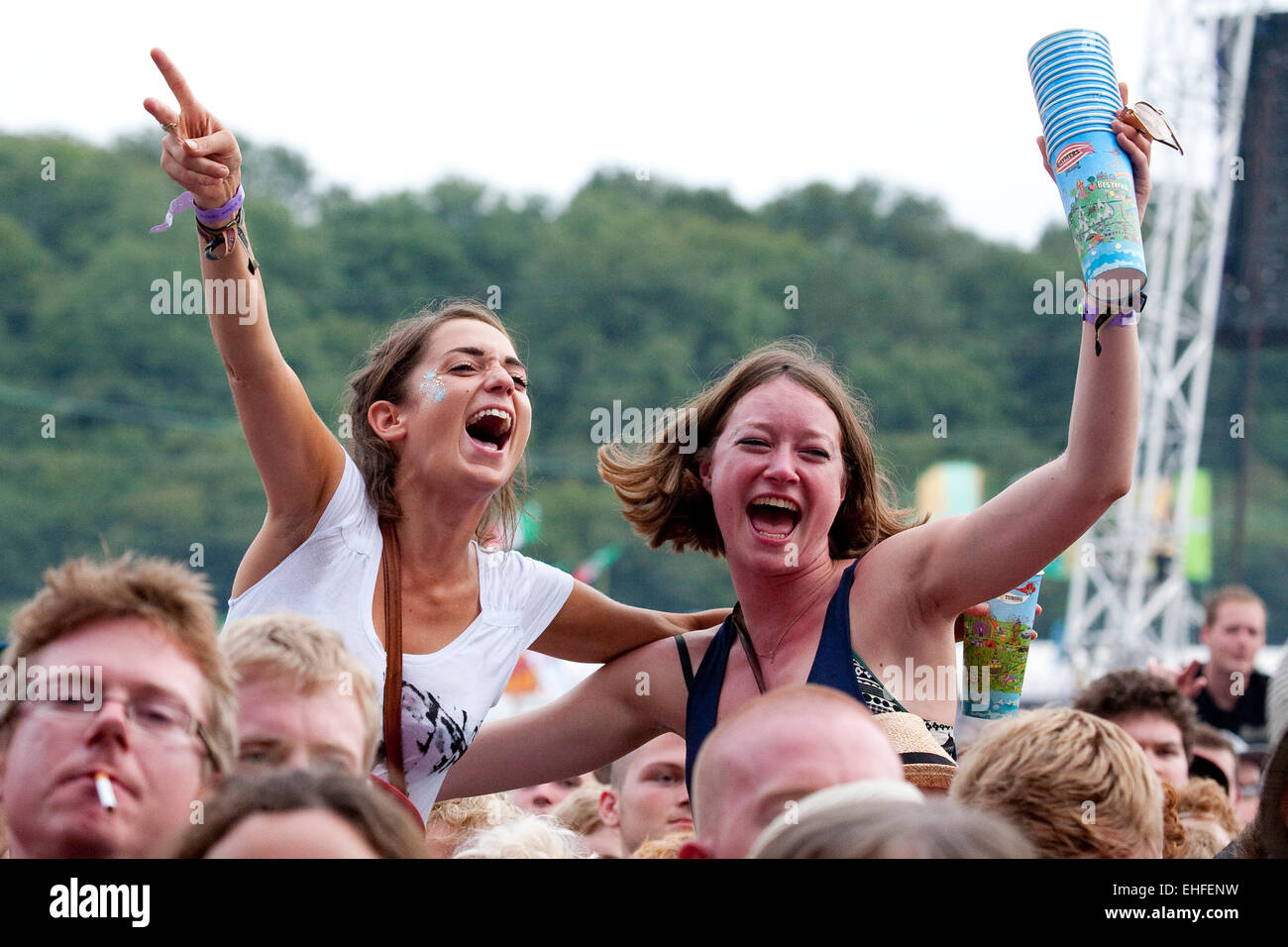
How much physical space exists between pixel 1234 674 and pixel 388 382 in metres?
3.94

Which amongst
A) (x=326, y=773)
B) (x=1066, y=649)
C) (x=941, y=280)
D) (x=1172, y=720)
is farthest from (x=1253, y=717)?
(x=941, y=280)

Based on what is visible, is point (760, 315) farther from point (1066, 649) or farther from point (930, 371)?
point (1066, 649)

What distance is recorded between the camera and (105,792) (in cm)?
151

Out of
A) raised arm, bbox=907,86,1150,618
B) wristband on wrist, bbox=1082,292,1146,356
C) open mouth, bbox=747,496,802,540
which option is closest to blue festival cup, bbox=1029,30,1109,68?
raised arm, bbox=907,86,1150,618

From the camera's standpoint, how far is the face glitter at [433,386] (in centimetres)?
291

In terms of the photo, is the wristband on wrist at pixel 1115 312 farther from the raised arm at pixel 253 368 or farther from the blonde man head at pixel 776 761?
the raised arm at pixel 253 368

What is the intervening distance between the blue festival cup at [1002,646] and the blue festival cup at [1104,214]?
862 mm

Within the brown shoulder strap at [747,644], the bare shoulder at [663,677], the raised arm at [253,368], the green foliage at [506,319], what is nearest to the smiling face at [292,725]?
the raised arm at [253,368]

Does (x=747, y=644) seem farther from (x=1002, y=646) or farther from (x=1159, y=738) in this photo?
(x=1159, y=738)

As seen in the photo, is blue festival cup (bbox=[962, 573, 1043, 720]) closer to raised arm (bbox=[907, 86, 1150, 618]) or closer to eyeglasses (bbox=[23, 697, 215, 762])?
raised arm (bbox=[907, 86, 1150, 618])

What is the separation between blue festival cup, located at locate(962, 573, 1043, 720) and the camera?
2857 millimetres

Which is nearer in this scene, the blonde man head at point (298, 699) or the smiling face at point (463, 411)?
the blonde man head at point (298, 699)

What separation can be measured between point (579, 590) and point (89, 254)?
1487 inches
